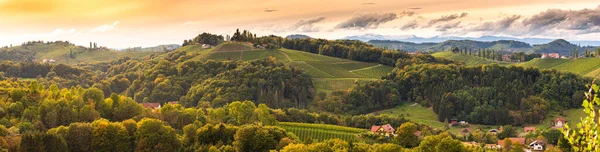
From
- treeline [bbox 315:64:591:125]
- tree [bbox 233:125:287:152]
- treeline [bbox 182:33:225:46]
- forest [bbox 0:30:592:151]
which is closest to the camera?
forest [bbox 0:30:592:151]

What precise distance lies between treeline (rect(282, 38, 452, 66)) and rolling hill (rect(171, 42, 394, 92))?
3.20 meters

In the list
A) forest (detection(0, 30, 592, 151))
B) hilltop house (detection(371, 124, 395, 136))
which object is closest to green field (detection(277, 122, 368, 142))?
hilltop house (detection(371, 124, 395, 136))

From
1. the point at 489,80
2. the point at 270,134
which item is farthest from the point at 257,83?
the point at 270,134

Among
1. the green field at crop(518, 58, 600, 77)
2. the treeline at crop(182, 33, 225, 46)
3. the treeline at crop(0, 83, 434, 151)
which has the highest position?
the treeline at crop(182, 33, 225, 46)

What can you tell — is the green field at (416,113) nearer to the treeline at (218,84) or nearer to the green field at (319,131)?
the treeline at (218,84)

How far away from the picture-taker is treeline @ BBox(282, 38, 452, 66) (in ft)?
503

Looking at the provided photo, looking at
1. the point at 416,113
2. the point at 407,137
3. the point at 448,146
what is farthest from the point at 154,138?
the point at 416,113

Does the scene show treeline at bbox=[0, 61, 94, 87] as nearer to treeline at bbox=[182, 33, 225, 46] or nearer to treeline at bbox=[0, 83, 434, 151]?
treeline at bbox=[182, 33, 225, 46]

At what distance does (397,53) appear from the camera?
156 metres

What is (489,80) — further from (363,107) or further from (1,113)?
(1,113)

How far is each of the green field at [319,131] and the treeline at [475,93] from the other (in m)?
33.2

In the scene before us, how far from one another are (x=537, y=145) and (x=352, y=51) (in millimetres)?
87127

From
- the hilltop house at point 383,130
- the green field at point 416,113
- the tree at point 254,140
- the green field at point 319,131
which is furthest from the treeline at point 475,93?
the tree at point 254,140

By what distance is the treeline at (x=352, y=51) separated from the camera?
15325cm
